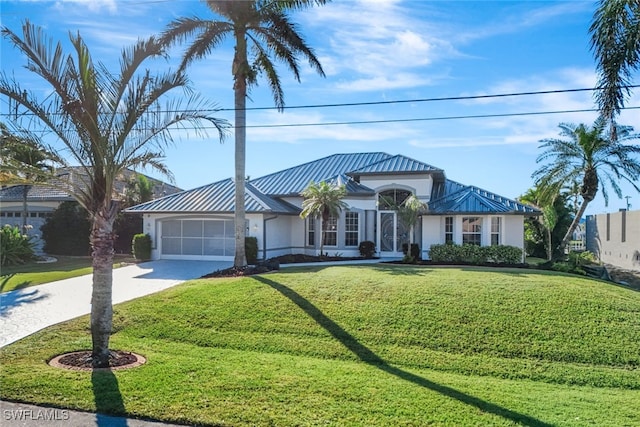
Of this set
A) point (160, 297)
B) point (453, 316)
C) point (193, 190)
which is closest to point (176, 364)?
point (160, 297)

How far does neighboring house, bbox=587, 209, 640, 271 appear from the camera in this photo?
95.9 feet

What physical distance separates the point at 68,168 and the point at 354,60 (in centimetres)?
921

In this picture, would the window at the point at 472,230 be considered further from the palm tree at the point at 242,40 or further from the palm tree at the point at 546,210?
the palm tree at the point at 242,40

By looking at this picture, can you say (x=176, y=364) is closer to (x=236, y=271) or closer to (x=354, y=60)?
(x=236, y=271)

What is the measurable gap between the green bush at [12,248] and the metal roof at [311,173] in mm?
12383

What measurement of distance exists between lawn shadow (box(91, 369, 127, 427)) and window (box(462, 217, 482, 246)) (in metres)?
19.2

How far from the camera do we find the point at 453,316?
11.9m

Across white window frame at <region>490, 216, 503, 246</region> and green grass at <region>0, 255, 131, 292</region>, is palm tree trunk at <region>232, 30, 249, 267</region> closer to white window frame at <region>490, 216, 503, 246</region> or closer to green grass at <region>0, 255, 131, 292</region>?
green grass at <region>0, 255, 131, 292</region>

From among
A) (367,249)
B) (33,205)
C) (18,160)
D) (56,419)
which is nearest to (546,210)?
(367,249)

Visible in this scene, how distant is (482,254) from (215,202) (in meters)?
13.2

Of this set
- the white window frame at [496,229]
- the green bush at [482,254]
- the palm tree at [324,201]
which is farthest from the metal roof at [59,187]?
the white window frame at [496,229]

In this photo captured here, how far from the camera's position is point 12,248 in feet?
77.7

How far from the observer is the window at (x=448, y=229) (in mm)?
24469

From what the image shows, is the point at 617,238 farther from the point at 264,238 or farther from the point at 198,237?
the point at 198,237
